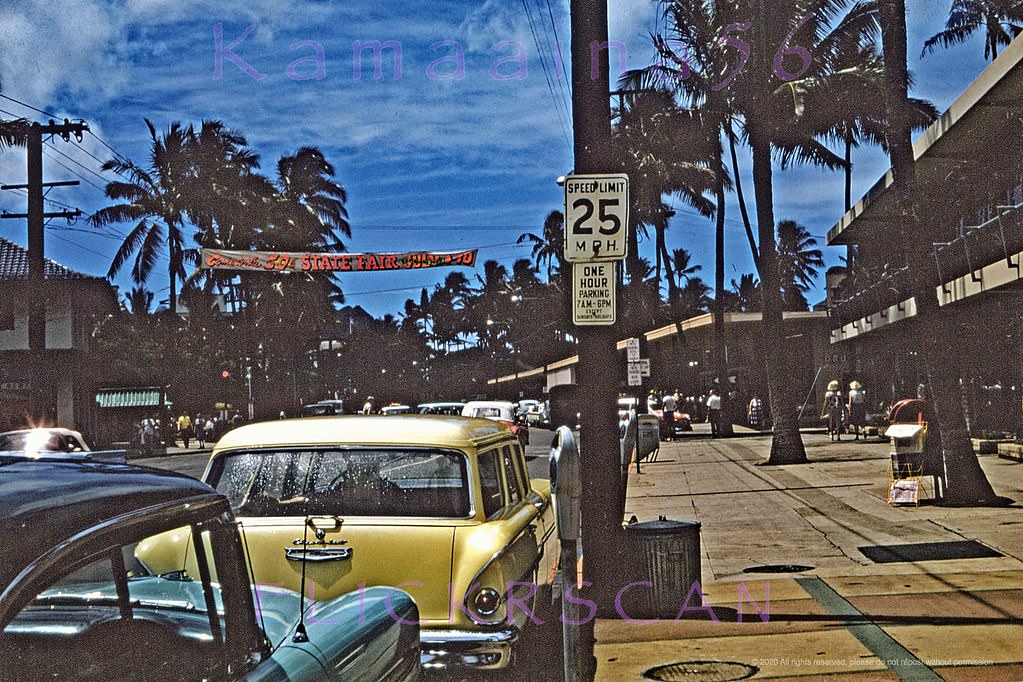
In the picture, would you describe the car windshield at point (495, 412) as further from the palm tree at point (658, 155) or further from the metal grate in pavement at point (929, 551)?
the metal grate in pavement at point (929, 551)

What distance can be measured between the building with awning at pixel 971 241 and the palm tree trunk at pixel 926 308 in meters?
0.17

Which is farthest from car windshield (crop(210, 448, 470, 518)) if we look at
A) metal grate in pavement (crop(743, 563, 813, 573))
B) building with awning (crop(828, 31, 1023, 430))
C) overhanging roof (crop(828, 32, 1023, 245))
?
overhanging roof (crop(828, 32, 1023, 245))

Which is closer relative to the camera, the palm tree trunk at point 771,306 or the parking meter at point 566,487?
the parking meter at point 566,487

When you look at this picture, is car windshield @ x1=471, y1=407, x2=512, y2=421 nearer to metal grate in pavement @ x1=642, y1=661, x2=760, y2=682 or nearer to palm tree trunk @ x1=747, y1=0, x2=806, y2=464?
palm tree trunk @ x1=747, y1=0, x2=806, y2=464

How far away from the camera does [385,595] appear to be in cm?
438

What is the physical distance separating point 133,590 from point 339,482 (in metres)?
3.59

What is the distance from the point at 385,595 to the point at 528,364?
105 metres

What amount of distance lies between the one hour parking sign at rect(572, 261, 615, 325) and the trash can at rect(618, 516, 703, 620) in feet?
5.23

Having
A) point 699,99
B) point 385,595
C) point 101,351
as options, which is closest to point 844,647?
point 385,595

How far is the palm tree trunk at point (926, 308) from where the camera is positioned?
13734 millimetres

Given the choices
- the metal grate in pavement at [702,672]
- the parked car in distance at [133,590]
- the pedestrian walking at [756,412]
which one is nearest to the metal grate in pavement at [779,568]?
the metal grate in pavement at [702,672]

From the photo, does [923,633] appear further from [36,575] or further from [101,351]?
[101,351]

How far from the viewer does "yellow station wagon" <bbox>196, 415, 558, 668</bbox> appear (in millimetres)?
6031

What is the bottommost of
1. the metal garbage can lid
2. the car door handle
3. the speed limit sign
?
the metal garbage can lid
